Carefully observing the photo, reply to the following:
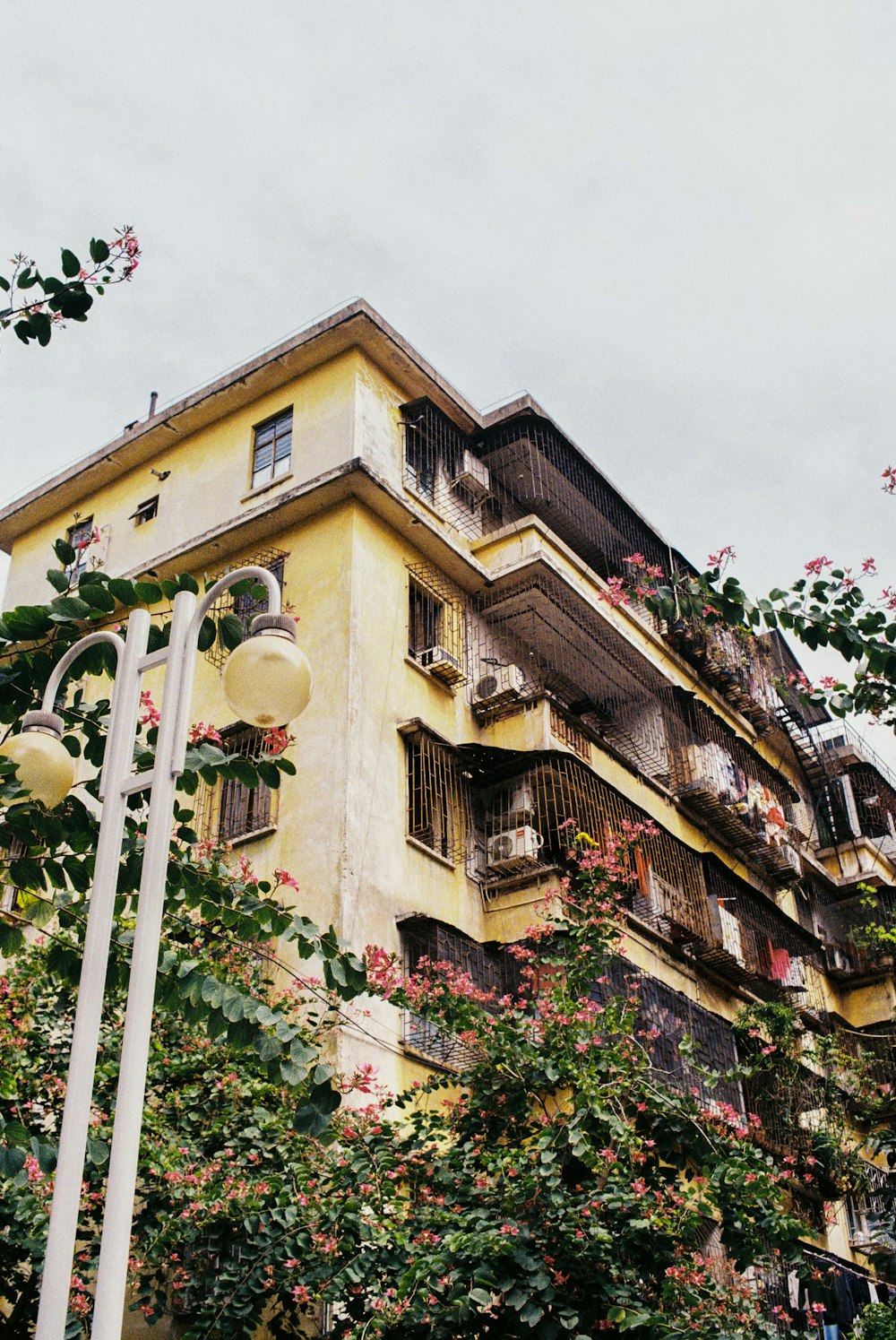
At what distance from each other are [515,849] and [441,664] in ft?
7.85

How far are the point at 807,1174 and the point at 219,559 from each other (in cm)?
1149

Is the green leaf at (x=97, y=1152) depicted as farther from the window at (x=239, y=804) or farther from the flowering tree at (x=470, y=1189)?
the window at (x=239, y=804)

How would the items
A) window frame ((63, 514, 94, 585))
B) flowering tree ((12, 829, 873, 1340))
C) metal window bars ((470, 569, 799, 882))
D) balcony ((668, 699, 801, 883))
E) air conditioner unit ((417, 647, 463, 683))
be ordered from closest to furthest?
flowering tree ((12, 829, 873, 1340)), air conditioner unit ((417, 647, 463, 683)), metal window bars ((470, 569, 799, 882)), window frame ((63, 514, 94, 585)), balcony ((668, 699, 801, 883))

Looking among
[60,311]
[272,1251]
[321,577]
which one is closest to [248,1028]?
[60,311]

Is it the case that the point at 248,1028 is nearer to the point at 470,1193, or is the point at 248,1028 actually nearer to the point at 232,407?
the point at 470,1193

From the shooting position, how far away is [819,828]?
1010 inches

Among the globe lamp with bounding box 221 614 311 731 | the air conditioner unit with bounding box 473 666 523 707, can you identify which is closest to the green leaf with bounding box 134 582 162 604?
the globe lamp with bounding box 221 614 311 731

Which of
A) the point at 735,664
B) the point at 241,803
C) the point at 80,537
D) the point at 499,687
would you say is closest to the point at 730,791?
the point at 735,664

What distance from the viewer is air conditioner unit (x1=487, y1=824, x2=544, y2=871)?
1538cm

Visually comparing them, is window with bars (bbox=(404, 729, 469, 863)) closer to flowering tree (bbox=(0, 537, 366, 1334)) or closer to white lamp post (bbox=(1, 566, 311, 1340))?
flowering tree (bbox=(0, 537, 366, 1334))

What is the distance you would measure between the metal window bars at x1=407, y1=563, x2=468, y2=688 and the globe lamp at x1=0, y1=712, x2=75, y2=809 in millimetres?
11271

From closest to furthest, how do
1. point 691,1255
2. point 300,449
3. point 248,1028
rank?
point 248,1028 < point 691,1255 < point 300,449

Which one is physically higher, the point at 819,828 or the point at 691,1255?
the point at 819,828

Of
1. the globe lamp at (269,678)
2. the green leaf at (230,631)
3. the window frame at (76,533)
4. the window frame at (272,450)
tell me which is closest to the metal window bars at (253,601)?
the window frame at (272,450)
